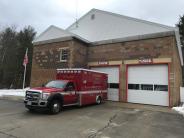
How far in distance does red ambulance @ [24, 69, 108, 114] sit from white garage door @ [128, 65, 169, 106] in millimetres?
2721

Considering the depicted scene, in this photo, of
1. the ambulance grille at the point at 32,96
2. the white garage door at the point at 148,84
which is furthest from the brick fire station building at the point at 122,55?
the ambulance grille at the point at 32,96

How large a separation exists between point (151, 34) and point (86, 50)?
23.4 ft

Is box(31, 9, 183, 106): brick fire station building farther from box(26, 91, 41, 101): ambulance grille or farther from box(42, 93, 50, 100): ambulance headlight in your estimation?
box(42, 93, 50, 100): ambulance headlight

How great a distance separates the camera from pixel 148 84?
17.1 metres

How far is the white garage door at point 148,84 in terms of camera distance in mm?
16453

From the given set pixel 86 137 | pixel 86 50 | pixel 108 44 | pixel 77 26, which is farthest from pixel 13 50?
pixel 86 137

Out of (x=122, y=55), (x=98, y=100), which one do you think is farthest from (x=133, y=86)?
(x=98, y=100)

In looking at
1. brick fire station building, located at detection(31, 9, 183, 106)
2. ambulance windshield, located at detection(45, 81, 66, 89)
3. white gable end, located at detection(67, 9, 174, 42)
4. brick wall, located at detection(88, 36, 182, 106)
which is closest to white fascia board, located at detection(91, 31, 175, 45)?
brick fire station building, located at detection(31, 9, 183, 106)

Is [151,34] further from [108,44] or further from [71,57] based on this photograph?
[71,57]

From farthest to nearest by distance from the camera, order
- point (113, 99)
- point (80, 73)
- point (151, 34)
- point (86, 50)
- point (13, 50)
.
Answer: point (13, 50) → point (86, 50) → point (113, 99) → point (151, 34) → point (80, 73)

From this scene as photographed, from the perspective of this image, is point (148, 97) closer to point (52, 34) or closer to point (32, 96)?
point (32, 96)

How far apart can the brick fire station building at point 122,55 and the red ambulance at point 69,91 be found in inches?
104

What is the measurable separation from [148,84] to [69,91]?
25.8 ft

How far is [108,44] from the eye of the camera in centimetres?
1995
